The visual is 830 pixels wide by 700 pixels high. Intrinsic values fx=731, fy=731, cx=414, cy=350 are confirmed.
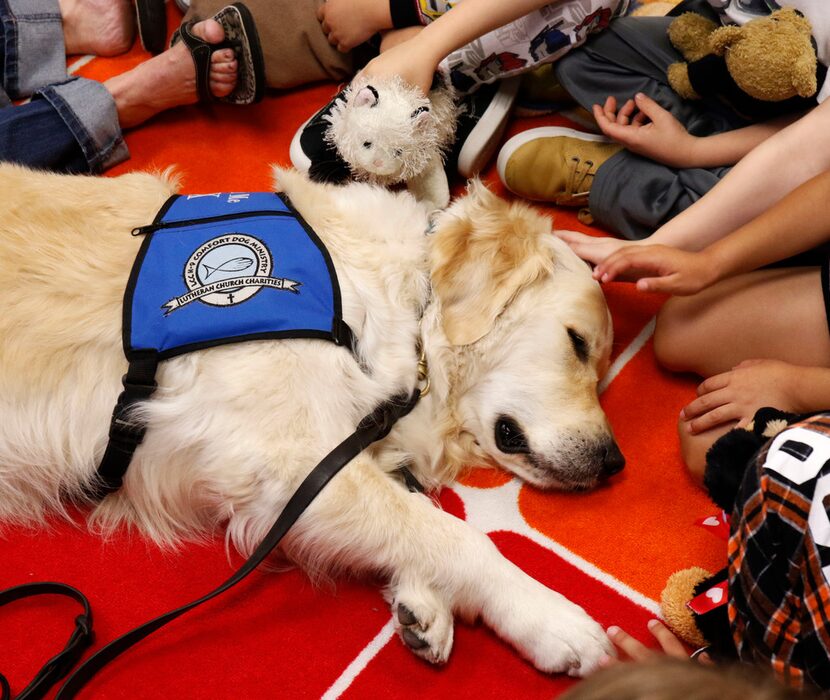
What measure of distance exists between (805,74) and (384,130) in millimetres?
1051

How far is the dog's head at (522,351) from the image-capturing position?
1621mm

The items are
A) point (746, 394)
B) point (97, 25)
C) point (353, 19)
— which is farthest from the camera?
point (97, 25)

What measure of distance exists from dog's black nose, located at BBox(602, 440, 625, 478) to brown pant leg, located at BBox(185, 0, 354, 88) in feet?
5.50

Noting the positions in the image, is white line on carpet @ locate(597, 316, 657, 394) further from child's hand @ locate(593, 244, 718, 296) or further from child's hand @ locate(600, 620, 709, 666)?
child's hand @ locate(600, 620, 709, 666)

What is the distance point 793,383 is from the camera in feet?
5.10

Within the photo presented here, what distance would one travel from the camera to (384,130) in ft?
6.15

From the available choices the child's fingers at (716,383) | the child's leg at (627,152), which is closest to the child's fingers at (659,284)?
the child's fingers at (716,383)

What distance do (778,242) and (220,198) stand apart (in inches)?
49.5

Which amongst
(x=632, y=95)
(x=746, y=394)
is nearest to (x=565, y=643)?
(x=746, y=394)

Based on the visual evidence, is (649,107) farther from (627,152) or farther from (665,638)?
(665,638)

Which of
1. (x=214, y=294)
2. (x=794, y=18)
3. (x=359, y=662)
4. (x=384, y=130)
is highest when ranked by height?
(x=794, y=18)

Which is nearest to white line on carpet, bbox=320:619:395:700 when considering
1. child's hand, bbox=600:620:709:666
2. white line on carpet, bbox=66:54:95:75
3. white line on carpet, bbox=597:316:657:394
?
child's hand, bbox=600:620:709:666

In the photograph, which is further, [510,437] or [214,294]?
[510,437]

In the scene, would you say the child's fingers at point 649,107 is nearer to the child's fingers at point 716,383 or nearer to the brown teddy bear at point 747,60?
the brown teddy bear at point 747,60
